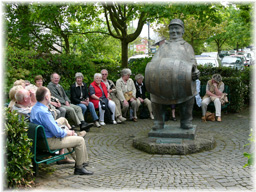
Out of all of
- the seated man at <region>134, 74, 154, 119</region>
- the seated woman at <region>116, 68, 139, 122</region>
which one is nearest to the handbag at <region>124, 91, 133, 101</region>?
the seated woman at <region>116, 68, 139, 122</region>

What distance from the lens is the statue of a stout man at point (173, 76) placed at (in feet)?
19.5

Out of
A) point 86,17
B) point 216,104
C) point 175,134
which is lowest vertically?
point 175,134

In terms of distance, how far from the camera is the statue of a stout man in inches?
234

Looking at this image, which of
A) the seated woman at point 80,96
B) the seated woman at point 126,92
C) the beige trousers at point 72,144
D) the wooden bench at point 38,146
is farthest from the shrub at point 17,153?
the seated woman at point 126,92

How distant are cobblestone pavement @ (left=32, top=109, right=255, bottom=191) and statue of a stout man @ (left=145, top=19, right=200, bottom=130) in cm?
96

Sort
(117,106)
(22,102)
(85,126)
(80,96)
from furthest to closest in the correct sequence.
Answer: (117,106) < (80,96) < (85,126) < (22,102)

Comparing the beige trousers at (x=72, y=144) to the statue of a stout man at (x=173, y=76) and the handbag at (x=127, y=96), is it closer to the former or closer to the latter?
the statue of a stout man at (x=173, y=76)

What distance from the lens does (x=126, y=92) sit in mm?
9742

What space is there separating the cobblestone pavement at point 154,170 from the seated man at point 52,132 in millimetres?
286

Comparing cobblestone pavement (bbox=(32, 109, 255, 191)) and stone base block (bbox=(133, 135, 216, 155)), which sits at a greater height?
stone base block (bbox=(133, 135, 216, 155))

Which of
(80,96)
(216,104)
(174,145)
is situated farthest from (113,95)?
(174,145)

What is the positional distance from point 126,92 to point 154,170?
4.64m

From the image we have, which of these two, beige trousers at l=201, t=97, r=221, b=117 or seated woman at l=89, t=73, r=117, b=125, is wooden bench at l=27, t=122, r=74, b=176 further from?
beige trousers at l=201, t=97, r=221, b=117

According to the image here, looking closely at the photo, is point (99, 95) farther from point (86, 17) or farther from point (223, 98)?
point (86, 17)
